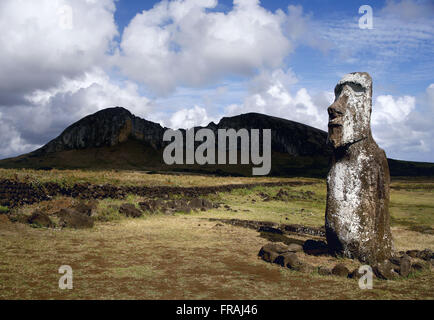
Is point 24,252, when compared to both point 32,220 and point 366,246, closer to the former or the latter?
point 32,220

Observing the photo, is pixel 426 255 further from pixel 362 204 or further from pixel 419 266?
pixel 362 204

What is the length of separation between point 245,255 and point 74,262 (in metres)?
5.04

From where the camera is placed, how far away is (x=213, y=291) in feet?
24.8

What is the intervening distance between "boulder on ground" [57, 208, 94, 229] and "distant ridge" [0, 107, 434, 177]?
70.9 m

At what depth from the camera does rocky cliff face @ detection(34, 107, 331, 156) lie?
10662cm

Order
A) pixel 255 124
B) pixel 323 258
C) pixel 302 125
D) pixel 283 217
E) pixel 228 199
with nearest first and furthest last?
pixel 323 258 → pixel 283 217 → pixel 228 199 → pixel 255 124 → pixel 302 125

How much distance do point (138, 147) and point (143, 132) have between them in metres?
7.88

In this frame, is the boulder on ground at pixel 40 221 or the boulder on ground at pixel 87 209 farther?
the boulder on ground at pixel 87 209

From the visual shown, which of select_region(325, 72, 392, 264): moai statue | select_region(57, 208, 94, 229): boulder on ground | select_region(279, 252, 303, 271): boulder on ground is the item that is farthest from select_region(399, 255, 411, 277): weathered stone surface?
select_region(57, 208, 94, 229): boulder on ground

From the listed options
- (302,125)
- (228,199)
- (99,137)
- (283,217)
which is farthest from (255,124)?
(283,217)

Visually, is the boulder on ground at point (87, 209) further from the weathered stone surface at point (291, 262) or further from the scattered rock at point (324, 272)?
the scattered rock at point (324, 272)

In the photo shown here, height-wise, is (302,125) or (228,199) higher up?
(302,125)

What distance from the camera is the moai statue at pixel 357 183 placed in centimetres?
1009

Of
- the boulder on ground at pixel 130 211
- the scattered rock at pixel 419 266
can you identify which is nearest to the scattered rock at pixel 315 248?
the scattered rock at pixel 419 266
